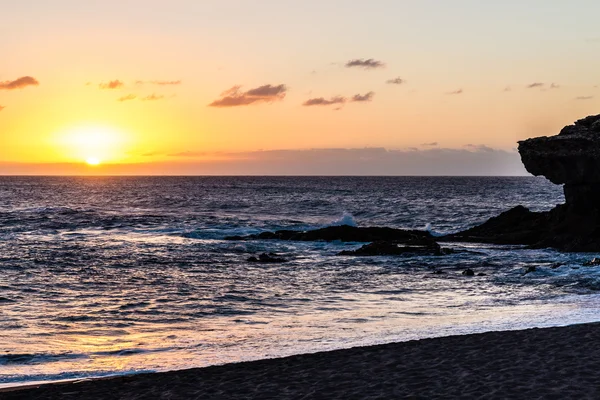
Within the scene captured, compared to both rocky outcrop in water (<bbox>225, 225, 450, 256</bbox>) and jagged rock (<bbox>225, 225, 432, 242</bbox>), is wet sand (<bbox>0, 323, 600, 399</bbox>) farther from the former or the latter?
jagged rock (<bbox>225, 225, 432, 242</bbox>)

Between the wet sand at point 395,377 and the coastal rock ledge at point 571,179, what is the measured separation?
Answer: 24.0 meters

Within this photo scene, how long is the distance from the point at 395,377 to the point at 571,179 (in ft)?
97.4

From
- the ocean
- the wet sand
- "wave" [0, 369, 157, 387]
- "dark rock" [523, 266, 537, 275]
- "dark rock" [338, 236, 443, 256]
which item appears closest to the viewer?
the wet sand

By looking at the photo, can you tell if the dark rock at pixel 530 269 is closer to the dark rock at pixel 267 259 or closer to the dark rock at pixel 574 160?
the dark rock at pixel 574 160

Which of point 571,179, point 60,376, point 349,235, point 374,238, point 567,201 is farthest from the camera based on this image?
point 349,235

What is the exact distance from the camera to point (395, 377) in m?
11.5

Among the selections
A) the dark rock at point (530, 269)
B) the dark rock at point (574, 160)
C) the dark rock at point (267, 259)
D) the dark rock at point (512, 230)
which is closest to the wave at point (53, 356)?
the dark rock at point (530, 269)

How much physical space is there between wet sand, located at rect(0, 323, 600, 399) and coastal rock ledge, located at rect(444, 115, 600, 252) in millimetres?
23981

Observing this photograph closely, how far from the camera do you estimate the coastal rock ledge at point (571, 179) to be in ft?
119

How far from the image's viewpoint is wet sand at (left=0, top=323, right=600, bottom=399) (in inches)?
417

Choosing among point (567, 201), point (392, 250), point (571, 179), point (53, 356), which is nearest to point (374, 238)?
point (392, 250)

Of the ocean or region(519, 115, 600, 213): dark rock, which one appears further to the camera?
region(519, 115, 600, 213): dark rock

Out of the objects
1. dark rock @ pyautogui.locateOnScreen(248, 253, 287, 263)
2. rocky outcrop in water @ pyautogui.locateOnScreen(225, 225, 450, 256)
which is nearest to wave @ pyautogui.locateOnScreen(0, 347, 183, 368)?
dark rock @ pyautogui.locateOnScreen(248, 253, 287, 263)

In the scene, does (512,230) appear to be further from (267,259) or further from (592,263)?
(267,259)
